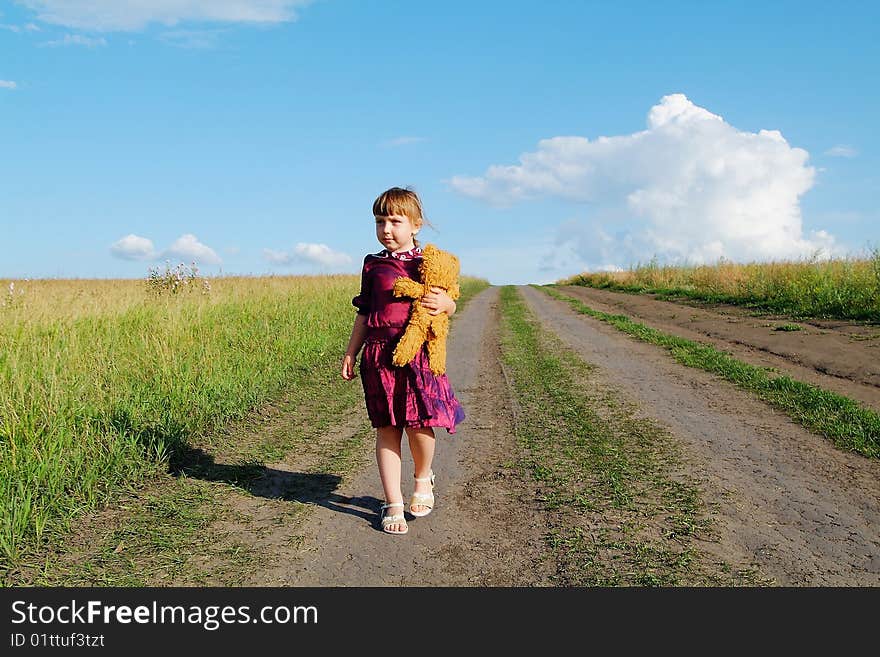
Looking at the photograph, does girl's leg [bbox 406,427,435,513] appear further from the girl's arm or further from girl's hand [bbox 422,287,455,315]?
girl's hand [bbox 422,287,455,315]

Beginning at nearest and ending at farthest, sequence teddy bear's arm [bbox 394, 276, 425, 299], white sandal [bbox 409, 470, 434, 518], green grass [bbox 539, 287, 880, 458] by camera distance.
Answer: teddy bear's arm [bbox 394, 276, 425, 299]
white sandal [bbox 409, 470, 434, 518]
green grass [bbox 539, 287, 880, 458]

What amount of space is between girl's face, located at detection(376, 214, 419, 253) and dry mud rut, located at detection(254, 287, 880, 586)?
166 cm

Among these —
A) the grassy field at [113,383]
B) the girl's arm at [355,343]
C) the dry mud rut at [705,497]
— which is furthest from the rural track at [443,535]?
the grassy field at [113,383]

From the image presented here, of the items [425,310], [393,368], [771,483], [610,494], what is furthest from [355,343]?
[771,483]

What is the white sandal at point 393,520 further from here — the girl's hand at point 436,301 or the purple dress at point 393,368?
the girl's hand at point 436,301

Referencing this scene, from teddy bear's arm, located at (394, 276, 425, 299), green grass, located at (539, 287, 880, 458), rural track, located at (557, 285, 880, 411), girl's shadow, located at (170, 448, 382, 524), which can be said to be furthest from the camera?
rural track, located at (557, 285, 880, 411)

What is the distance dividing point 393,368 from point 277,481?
149 centimetres

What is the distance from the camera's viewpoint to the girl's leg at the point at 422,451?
425 centimetres

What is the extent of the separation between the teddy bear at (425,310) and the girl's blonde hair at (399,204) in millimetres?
204

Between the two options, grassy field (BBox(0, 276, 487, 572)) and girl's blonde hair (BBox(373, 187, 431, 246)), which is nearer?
girl's blonde hair (BBox(373, 187, 431, 246))

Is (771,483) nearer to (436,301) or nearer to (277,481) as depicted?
(436,301)

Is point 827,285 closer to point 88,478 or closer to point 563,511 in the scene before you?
point 563,511

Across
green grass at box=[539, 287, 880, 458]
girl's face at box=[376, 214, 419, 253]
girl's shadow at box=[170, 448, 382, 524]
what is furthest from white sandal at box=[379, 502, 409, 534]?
green grass at box=[539, 287, 880, 458]

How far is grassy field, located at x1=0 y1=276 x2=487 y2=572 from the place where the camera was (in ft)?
14.4
